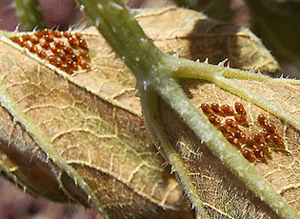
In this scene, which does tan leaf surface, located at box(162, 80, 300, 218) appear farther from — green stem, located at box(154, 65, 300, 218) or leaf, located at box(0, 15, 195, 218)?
leaf, located at box(0, 15, 195, 218)

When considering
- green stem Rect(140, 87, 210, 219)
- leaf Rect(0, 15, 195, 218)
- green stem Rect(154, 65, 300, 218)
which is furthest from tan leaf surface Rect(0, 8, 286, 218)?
green stem Rect(154, 65, 300, 218)

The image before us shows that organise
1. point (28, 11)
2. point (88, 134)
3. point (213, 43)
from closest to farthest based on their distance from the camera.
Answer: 1. point (88, 134)
2. point (213, 43)
3. point (28, 11)

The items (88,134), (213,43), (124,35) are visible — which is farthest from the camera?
(213,43)

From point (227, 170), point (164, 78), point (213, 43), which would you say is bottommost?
point (227, 170)

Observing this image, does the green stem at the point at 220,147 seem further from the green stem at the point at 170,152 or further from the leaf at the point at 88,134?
the leaf at the point at 88,134

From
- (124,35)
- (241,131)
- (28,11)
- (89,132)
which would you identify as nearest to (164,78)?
(124,35)

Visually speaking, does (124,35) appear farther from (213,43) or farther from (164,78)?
(213,43)

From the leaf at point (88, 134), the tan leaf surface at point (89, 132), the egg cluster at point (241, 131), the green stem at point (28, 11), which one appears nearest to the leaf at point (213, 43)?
the tan leaf surface at point (89, 132)
